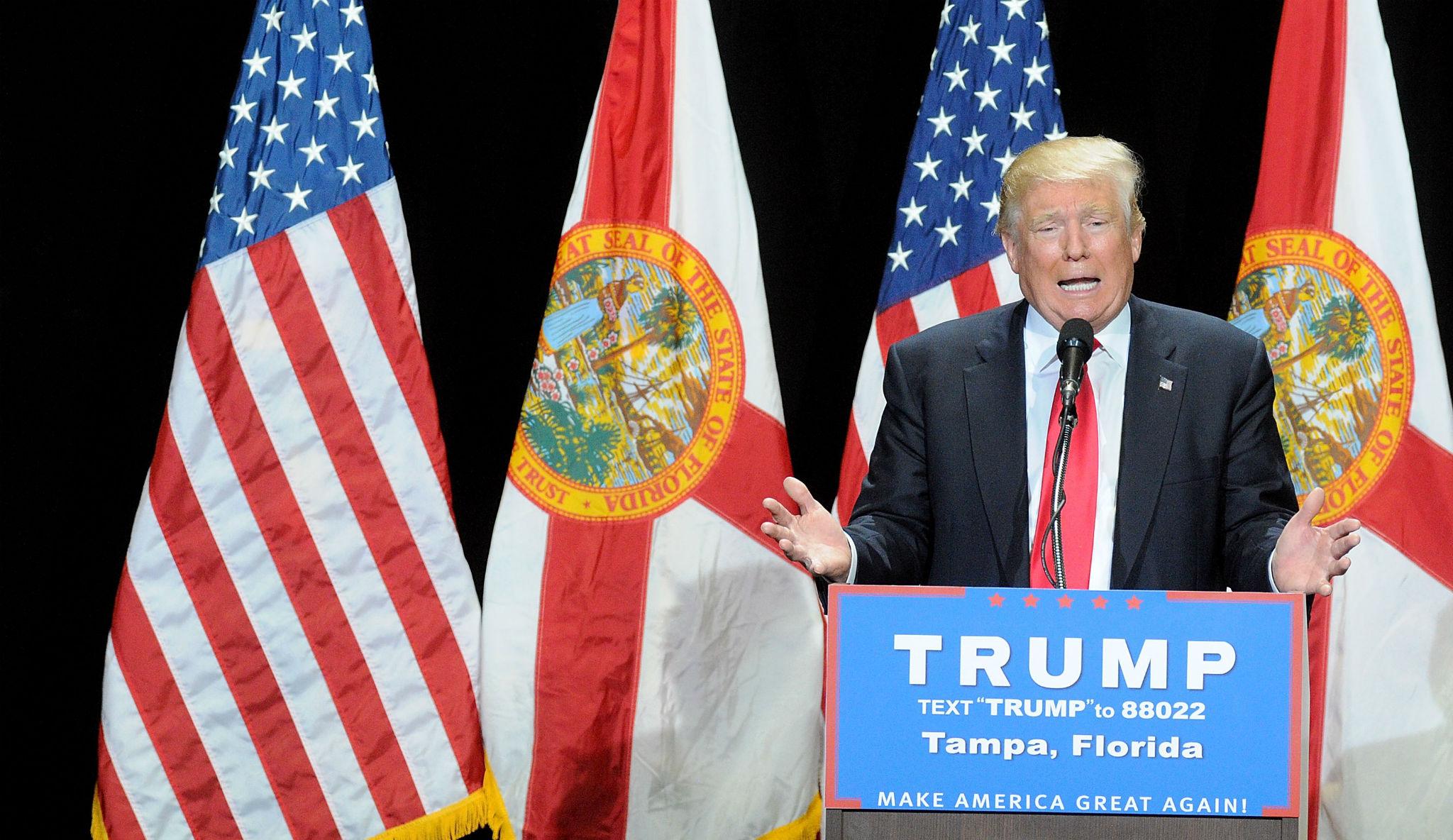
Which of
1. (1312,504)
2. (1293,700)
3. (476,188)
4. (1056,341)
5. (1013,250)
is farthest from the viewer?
(476,188)

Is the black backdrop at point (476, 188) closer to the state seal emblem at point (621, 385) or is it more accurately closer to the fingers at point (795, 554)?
the state seal emblem at point (621, 385)

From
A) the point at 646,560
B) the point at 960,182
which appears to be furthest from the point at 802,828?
the point at 960,182

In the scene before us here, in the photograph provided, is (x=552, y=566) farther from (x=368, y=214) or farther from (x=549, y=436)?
(x=368, y=214)

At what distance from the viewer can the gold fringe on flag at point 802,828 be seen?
3143 mm

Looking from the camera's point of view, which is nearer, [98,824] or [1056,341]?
[1056,341]

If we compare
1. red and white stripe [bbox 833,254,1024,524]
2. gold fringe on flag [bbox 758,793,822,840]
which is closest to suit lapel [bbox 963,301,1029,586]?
red and white stripe [bbox 833,254,1024,524]

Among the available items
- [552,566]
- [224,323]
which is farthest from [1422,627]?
[224,323]

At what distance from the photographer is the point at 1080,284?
6.35 feet

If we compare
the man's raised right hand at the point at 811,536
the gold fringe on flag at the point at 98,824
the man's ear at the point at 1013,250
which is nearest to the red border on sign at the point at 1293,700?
the man's raised right hand at the point at 811,536

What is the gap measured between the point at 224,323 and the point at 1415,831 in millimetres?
2977

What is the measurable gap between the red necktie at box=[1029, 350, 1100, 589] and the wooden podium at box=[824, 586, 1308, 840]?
1.62 feet

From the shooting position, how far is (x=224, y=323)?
3.13 meters

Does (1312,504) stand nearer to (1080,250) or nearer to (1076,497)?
(1076,497)

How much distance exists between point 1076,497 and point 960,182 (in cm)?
160
